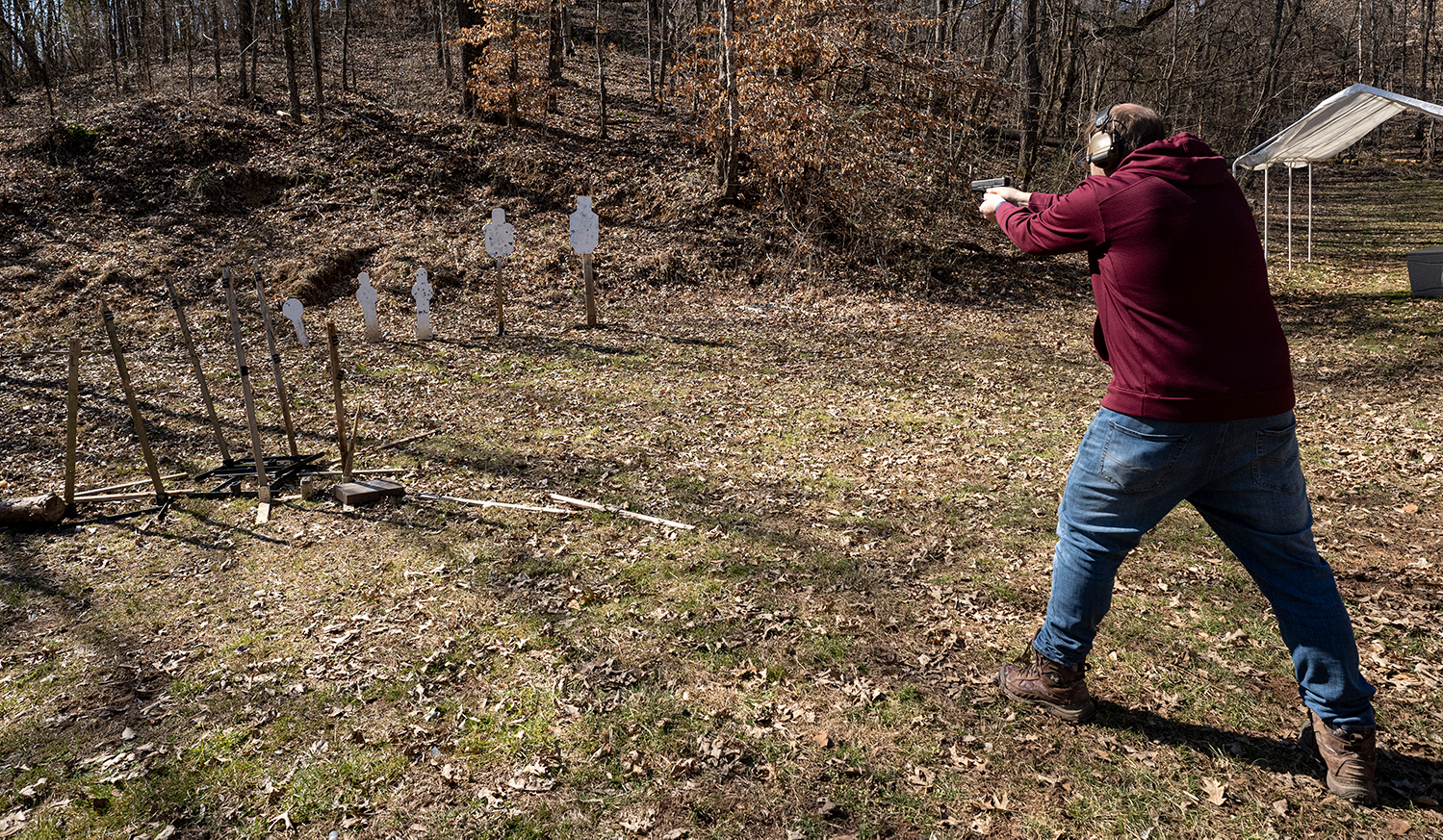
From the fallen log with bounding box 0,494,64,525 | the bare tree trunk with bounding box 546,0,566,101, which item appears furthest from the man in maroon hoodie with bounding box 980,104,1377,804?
the bare tree trunk with bounding box 546,0,566,101

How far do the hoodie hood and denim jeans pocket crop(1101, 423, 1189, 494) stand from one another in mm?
824

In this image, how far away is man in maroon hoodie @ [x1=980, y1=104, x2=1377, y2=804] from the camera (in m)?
2.56

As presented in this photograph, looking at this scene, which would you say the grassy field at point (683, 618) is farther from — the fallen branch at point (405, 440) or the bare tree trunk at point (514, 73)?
the bare tree trunk at point (514, 73)

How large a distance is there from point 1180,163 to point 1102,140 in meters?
0.31

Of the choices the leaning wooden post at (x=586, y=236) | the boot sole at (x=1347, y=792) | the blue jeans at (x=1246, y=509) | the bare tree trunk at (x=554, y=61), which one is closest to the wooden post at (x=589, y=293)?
the leaning wooden post at (x=586, y=236)

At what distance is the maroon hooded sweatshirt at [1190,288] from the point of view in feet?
8.39

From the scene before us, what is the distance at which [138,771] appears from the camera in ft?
11.0

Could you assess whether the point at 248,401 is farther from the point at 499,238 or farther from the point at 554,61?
the point at 554,61

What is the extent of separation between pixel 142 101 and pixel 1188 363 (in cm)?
2181

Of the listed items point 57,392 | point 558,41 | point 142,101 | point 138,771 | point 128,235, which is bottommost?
point 138,771

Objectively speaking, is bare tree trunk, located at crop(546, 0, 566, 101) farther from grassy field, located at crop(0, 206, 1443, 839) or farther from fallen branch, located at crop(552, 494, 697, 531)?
fallen branch, located at crop(552, 494, 697, 531)

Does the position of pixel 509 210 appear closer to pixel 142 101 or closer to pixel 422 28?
pixel 142 101

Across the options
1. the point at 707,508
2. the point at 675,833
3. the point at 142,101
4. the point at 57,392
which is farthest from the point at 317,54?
the point at 675,833

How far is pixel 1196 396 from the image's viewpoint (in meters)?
2.56
